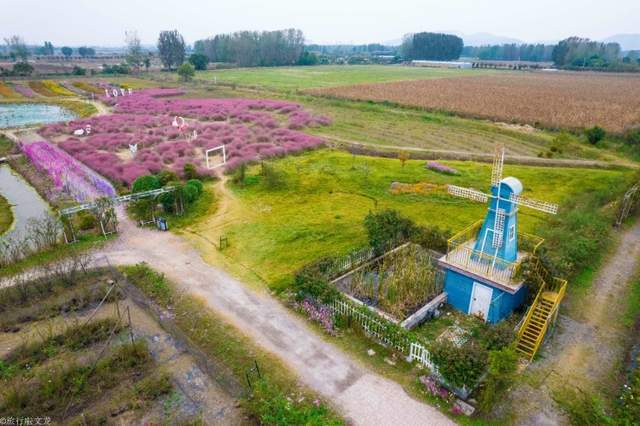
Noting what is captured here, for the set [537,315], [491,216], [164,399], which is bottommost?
[164,399]

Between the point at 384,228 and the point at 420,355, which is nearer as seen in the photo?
the point at 420,355

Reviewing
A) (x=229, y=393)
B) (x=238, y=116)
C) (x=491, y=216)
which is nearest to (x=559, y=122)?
(x=238, y=116)

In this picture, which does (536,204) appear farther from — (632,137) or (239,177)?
(632,137)

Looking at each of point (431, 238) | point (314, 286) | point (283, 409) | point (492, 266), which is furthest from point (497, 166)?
point (283, 409)

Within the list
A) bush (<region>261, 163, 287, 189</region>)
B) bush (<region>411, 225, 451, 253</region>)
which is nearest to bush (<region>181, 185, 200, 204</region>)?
bush (<region>261, 163, 287, 189</region>)

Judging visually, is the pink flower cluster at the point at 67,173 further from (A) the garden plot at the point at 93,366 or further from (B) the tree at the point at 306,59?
(B) the tree at the point at 306,59

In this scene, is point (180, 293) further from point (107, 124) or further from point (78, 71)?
point (78, 71)

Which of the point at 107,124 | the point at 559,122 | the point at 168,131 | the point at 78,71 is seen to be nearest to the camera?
the point at 168,131
